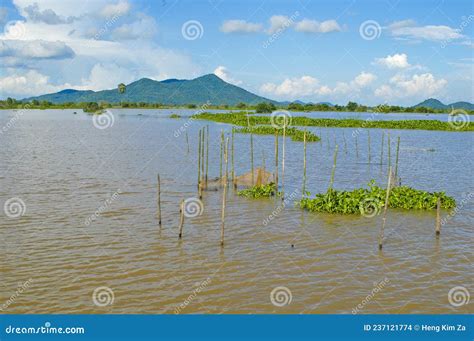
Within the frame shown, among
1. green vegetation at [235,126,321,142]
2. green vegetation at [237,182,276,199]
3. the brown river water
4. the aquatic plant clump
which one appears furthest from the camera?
green vegetation at [235,126,321,142]

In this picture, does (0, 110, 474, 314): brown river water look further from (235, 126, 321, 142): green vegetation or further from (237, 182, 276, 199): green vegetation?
(235, 126, 321, 142): green vegetation

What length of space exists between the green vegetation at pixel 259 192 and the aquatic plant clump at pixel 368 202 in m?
1.77

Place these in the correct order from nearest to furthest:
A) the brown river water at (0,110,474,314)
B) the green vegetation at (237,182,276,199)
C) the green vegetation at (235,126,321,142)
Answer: the brown river water at (0,110,474,314) → the green vegetation at (237,182,276,199) → the green vegetation at (235,126,321,142)

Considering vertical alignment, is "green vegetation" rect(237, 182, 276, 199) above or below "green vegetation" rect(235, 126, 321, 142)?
below

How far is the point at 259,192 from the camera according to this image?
1593cm

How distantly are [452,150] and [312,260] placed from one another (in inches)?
Result: 1020

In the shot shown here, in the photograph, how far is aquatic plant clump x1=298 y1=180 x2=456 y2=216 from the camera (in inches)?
533

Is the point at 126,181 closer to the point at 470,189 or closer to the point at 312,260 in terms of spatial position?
the point at 312,260

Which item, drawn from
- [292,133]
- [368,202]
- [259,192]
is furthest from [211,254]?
[292,133]

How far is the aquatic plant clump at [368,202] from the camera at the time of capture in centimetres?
1353

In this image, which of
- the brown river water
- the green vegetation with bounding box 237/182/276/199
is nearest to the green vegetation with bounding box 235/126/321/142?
the brown river water

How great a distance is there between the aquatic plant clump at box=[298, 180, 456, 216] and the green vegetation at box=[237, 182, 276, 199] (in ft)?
5.79
